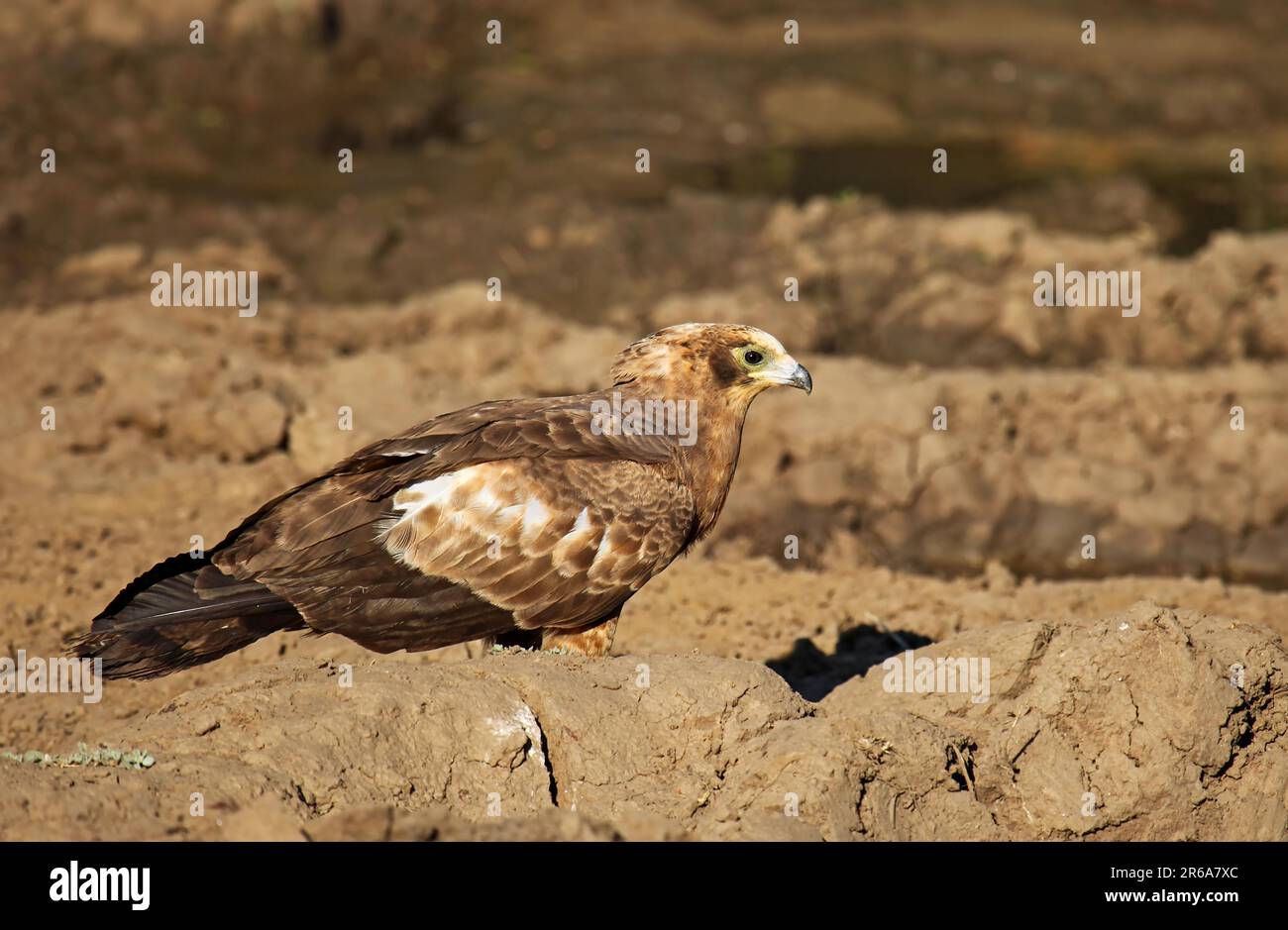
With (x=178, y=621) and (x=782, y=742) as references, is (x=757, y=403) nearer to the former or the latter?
(x=178, y=621)

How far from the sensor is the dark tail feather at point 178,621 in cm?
650

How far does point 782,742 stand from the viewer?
5.84 m

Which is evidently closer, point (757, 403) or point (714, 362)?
point (714, 362)

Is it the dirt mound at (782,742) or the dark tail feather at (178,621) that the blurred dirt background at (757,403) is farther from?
the dark tail feather at (178,621)

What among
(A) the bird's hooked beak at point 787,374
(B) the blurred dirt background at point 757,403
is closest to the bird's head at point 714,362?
(A) the bird's hooked beak at point 787,374

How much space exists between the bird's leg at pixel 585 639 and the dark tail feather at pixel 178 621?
118 cm

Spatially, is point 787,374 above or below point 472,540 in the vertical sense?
above

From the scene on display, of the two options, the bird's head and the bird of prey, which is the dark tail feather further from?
the bird's head

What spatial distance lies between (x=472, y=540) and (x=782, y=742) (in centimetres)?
178

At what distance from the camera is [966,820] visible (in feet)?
19.6

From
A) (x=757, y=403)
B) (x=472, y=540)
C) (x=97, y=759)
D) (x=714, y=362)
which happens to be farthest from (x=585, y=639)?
(x=757, y=403)

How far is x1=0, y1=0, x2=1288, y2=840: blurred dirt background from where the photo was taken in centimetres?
597

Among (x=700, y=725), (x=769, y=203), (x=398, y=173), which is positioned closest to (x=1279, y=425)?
(x=769, y=203)
